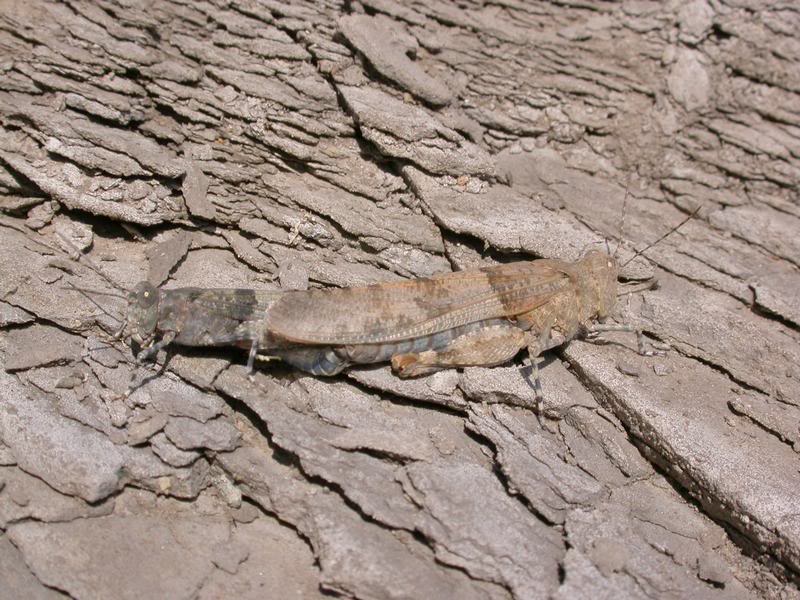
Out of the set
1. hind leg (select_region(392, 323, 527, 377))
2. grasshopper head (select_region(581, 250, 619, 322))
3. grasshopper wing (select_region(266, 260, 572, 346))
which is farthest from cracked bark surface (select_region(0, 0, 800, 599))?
grasshopper wing (select_region(266, 260, 572, 346))

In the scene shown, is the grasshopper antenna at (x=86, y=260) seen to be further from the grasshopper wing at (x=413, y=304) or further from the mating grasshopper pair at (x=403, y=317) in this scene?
the grasshopper wing at (x=413, y=304)

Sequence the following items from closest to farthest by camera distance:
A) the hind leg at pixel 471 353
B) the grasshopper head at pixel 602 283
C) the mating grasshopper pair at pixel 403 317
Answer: the mating grasshopper pair at pixel 403 317
the hind leg at pixel 471 353
the grasshopper head at pixel 602 283

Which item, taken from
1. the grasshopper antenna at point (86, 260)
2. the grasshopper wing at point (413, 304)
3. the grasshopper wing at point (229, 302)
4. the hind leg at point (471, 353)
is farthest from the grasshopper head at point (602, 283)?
the grasshopper antenna at point (86, 260)

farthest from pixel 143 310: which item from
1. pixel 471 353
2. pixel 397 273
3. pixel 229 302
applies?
pixel 471 353

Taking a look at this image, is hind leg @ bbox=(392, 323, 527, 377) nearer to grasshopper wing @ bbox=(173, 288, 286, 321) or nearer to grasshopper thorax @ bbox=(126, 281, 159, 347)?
grasshopper wing @ bbox=(173, 288, 286, 321)

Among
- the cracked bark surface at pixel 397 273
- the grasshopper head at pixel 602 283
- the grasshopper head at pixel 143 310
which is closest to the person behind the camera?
the cracked bark surface at pixel 397 273

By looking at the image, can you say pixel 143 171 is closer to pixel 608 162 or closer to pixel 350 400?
pixel 350 400

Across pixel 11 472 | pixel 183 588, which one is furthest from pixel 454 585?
Answer: pixel 11 472
